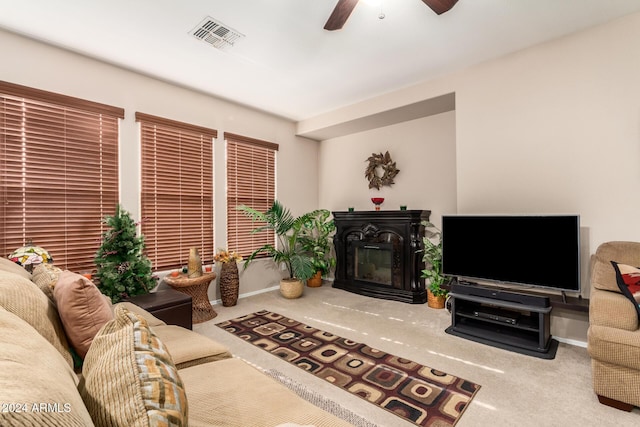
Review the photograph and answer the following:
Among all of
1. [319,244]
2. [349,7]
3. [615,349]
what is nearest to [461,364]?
[615,349]

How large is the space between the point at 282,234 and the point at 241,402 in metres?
3.55

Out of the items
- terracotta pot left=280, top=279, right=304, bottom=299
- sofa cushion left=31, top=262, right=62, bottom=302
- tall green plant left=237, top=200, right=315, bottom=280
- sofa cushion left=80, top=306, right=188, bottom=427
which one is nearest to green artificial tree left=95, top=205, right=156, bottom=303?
sofa cushion left=31, top=262, right=62, bottom=302

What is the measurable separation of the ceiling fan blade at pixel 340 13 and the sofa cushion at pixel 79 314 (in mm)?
2210

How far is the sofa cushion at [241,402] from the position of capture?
107cm

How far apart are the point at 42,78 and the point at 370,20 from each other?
121 inches

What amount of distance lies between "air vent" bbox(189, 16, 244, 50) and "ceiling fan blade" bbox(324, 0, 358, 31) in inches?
37.2

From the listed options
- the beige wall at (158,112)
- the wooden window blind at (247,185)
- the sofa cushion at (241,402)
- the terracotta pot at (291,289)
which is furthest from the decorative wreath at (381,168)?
the sofa cushion at (241,402)

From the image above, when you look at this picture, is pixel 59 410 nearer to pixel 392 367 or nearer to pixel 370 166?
pixel 392 367

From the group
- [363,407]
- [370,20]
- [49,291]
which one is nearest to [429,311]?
[363,407]

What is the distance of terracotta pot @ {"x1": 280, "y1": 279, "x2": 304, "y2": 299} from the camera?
4.33 meters

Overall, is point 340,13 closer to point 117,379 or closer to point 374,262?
point 117,379

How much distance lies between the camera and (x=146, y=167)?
11.6 feet

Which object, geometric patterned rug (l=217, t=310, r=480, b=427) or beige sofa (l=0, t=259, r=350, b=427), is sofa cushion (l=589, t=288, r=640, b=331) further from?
beige sofa (l=0, t=259, r=350, b=427)

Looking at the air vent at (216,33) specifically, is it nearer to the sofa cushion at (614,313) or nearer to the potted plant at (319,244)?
the potted plant at (319,244)
